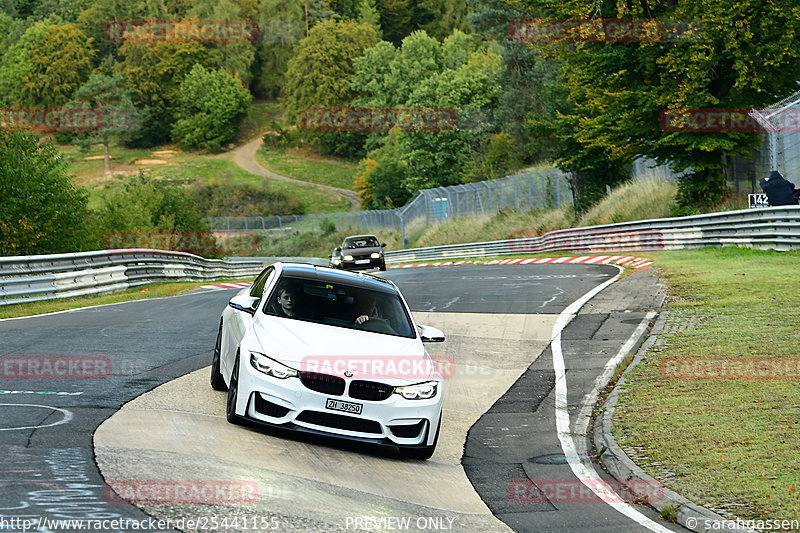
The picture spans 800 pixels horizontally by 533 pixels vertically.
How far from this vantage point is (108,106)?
142 m

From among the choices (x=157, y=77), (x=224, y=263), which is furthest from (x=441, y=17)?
(x=224, y=263)

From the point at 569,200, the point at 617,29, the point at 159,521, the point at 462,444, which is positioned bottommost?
the point at 569,200

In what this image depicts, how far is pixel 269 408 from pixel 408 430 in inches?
48.5

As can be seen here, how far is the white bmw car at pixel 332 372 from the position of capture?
8414 mm

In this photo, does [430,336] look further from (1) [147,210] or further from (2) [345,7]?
(2) [345,7]

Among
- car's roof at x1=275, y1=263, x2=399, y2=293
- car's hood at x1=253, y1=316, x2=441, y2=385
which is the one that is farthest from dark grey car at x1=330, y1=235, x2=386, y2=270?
car's hood at x1=253, y1=316, x2=441, y2=385

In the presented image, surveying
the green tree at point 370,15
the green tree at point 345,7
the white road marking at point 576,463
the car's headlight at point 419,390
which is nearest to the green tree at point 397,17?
the green tree at point 370,15

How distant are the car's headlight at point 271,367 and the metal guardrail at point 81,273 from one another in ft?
42.5

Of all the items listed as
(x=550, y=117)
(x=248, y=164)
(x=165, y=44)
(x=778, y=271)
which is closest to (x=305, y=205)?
(x=248, y=164)

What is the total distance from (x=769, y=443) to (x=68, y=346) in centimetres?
936

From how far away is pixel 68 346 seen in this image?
45.0 ft

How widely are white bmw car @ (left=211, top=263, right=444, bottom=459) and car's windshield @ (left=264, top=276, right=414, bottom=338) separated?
0.01m

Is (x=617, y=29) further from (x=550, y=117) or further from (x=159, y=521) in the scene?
(x=159, y=521)

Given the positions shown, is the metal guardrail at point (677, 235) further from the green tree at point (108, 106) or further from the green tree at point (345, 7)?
the green tree at point (345, 7)
